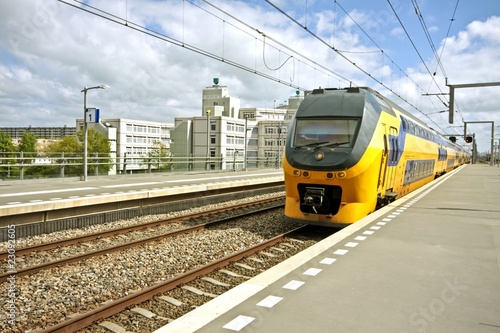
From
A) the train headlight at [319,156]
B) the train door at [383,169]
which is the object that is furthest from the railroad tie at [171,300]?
the train door at [383,169]

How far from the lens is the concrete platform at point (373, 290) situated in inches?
165

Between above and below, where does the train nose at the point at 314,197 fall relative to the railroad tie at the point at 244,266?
above

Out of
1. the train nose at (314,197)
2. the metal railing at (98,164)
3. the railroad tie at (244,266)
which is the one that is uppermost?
the metal railing at (98,164)

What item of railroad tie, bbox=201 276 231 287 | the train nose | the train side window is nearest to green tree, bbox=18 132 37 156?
the train side window

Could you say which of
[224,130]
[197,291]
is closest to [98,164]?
[197,291]

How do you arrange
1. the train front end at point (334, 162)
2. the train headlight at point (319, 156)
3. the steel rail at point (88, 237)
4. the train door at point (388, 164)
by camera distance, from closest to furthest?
the steel rail at point (88, 237) → the train front end at point (334, 162) → the train headlight at point (319, 156) → the train door at point (388, 164)

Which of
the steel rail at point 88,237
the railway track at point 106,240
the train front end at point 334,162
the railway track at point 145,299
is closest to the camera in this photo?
the railway track at point 145,299

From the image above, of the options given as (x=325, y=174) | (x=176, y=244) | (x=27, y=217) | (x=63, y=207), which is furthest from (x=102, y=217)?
(x=325, y=174)

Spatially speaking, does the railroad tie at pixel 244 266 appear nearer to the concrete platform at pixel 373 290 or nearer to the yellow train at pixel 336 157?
the concrete platform at pixel 373 290

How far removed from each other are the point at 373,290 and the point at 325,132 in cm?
585

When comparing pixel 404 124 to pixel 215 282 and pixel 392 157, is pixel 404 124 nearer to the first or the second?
pixel 392 157

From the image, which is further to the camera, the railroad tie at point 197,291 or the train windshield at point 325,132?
the train windshield at point 325,132

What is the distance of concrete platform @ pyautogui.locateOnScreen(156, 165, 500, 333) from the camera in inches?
165

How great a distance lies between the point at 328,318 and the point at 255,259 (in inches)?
167
